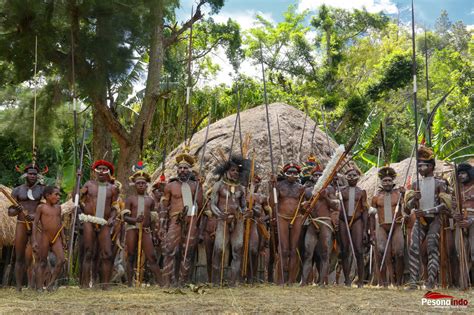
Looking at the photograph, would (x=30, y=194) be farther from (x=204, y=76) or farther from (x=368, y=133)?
(x=204, y=76)

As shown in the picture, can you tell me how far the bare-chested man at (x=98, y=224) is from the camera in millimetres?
8375

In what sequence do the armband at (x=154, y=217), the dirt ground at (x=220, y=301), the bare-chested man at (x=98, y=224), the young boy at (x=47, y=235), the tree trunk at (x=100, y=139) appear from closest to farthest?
the dirt ground at (x=220, y=301) → the young boy at (x=47, y=235) → the bare-chested man at (x=98, y=224) → the armband at (x=154, y=217) → the tree trunk at (x=100, y=139)

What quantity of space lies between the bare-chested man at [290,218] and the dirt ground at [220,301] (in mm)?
776

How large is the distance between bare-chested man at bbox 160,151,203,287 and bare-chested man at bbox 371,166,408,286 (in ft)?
8.38

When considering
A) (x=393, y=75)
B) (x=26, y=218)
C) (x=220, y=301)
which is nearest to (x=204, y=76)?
(x=393, y=75)

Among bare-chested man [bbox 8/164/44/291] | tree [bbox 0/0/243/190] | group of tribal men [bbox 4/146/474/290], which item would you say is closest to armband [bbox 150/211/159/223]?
group of tribal men [bbox 4/146/474/290]

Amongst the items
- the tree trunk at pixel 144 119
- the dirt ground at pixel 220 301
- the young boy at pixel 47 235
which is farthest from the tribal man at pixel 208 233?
the tree trunk at pixel 144 119

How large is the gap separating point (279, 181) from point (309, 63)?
20.2 metres

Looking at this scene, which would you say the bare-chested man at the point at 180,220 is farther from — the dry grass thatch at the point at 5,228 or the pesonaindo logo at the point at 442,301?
the pesonaindo logo at the point at 442,301

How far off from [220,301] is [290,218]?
8.97 feet

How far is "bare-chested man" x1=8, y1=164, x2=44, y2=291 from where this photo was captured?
820 cm

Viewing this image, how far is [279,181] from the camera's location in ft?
29.7

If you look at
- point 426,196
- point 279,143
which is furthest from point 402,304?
point 279,143

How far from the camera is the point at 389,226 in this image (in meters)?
9.00
